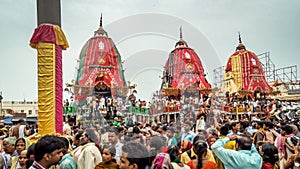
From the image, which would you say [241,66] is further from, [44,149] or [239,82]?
[44,149]

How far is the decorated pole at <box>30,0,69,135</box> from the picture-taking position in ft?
19.8

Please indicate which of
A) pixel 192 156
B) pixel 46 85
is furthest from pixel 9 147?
pixel 192 156

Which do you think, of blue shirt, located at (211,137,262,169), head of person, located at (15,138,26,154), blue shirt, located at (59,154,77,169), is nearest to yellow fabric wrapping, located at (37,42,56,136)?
head of person, located at (15,138,26,154)

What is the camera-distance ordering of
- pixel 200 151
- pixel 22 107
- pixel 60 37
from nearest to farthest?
pixel 200 151
pixel 60 37
pixel 22 107

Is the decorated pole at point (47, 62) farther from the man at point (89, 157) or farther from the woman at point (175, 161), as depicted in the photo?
the woman at point (175, 161)

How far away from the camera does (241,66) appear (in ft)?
103

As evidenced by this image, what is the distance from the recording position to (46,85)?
607 cm

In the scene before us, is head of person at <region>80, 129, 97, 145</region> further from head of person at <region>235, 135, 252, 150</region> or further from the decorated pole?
the decorated pole

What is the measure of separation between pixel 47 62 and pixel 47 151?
13.1ft

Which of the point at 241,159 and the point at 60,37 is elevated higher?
the point at 60,37

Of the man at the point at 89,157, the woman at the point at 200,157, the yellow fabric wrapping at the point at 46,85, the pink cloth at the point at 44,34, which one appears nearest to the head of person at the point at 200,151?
the woman at the point at 200,157

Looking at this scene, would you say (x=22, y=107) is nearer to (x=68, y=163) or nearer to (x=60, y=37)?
(x=60, y=37)

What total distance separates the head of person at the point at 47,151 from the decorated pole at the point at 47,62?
12.4ft

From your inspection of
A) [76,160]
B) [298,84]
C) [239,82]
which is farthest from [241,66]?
[76,160]
